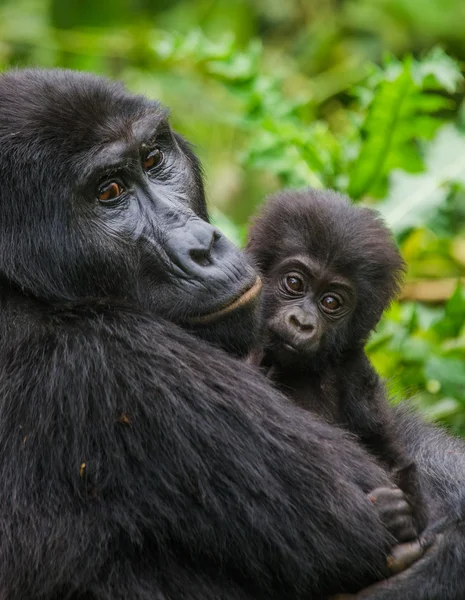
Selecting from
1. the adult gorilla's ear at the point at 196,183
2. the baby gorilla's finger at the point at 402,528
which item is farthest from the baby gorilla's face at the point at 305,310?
the baby gorilla's finger at the point at 402,528

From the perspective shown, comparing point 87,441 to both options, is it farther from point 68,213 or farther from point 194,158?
point 194,158

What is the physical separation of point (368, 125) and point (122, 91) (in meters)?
2.35

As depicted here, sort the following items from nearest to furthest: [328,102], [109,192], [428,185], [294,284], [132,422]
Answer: [132,422], [109,192], [294,284], [428,185], [328,102]

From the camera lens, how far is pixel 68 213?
9.72 ft

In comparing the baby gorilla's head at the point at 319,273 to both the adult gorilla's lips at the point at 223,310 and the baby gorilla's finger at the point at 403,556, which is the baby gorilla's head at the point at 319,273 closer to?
the adult gorilla's lips at the point at 223,310

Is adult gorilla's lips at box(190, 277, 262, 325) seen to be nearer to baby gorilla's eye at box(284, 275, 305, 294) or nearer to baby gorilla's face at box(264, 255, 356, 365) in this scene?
baby gorilla's face at box(264, 255, 356, 365)

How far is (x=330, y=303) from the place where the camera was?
3.68 meters

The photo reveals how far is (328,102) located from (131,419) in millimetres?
6694

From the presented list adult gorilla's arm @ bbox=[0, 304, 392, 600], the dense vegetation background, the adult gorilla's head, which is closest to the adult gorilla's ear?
the adult gorilla's head

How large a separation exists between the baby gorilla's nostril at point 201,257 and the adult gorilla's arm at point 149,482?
11.2 inches

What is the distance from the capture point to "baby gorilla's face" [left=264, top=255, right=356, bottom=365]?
11.4ft

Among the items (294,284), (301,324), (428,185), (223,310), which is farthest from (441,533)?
(428,185)

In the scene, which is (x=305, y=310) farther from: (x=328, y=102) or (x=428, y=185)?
(x=328, y=102)

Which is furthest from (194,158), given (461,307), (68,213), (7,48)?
(7,48)
